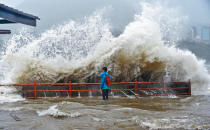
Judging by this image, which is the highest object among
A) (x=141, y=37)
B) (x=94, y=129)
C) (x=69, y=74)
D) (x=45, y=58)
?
(x=141, y=37)

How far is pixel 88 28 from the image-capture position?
14.5m

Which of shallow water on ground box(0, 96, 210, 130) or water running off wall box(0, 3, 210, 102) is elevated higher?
water running off wall box(0, 3, 210, 102)

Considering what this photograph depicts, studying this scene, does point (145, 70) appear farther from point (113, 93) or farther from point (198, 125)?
Answer: point (198, 125)

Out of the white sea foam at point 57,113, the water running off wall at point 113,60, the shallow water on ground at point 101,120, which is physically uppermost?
the water running off wall at point 113,60

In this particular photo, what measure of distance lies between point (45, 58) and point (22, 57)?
1.22m

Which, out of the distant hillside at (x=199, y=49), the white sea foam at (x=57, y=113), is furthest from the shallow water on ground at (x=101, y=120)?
the distant hillside at (x=199, y=49)

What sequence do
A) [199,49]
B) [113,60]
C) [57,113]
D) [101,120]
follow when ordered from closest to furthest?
[101,120]
[57,113]
[113,60]
[199,49]

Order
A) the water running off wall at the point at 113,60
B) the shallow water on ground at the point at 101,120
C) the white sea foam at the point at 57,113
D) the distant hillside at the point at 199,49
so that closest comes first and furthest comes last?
the shallow water on ground at the point at 101,120, the white sea foam at the point at 57,113, the water running off wall at the point at 113,60, the distant hillside at the point at 199,49

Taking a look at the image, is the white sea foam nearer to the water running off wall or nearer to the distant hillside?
the water running off wall

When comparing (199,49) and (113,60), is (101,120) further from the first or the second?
(199,49)

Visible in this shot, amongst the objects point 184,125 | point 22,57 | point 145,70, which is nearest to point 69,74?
point 22,57

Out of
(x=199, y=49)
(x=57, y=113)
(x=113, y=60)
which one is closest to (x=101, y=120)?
(x=57, y=113)

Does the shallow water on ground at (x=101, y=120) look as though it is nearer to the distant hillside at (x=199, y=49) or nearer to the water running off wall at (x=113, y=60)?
the water running off wall at (x=113, y=60)

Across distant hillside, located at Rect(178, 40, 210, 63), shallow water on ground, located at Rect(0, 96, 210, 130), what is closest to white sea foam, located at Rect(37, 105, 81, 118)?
shallow water on ground, located at Rect(0, 96, 210, 130)
